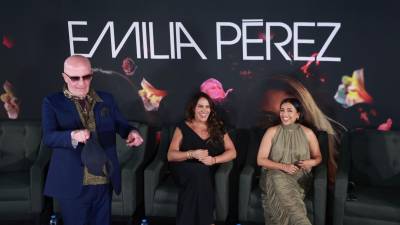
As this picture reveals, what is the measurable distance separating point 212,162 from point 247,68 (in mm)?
1148

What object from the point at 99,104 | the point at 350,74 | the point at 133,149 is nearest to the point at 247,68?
the point at 350,74

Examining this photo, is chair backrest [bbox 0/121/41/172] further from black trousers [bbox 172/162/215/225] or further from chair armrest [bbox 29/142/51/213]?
black trousers [bbox 172/162/215/225]

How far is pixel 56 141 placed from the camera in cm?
348

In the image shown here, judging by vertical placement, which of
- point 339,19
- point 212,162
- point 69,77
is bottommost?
point 212,162

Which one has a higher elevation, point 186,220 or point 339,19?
point 339,19

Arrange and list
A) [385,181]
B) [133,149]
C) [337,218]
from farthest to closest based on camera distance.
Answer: [133,149] → [385,181] → [337,218]

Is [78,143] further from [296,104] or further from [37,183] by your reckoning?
[296,104]

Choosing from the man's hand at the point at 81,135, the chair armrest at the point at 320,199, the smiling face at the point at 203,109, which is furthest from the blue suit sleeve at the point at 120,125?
the chair armrest at the point at 320,199

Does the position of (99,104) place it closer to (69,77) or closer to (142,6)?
(69,77)

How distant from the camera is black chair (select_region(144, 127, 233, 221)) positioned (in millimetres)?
5117

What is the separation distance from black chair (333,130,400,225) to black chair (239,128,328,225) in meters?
0.13

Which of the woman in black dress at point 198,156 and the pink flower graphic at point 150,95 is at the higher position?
the pink flower graphic at point 150,95

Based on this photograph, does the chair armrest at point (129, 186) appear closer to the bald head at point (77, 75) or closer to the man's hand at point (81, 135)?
the bald head at point (77, 75)

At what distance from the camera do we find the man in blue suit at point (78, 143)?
354 centimetres
